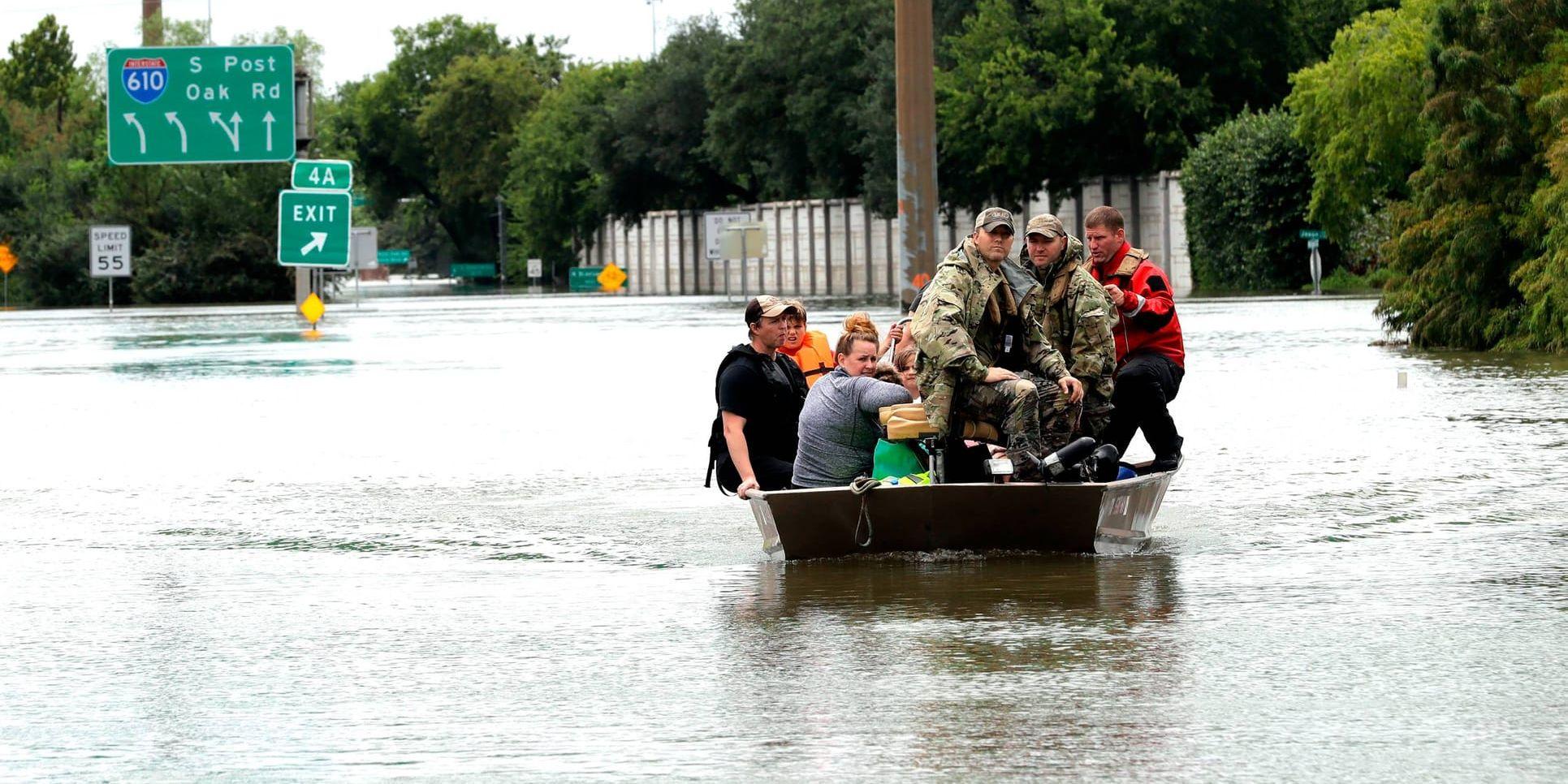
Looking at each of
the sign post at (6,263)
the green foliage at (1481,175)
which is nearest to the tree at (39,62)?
the sign post at (6,263)

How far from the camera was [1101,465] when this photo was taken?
11.0 metres

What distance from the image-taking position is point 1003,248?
10711mm

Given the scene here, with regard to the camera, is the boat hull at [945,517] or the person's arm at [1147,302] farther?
the person's arm at [1147,302]

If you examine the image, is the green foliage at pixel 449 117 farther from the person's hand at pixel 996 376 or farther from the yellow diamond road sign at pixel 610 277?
the person's hand at pixel 996 376

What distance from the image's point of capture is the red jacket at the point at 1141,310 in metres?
12.0

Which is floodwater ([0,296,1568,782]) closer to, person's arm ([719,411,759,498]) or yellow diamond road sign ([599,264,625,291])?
person's arm ([719,411,759,498])

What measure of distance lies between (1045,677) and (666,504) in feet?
20.1

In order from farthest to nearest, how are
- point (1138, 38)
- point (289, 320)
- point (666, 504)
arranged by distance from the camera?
point (1138, 38)
point (289, 320)
point (666, 504)

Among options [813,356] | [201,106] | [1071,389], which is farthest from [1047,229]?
[201,106]

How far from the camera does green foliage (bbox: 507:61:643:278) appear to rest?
365 feet

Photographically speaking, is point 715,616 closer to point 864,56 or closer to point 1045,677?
point 1045,677

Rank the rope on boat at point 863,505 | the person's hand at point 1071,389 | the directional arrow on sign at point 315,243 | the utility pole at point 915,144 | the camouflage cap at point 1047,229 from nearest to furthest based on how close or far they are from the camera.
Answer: the rope on boat at point 863,505
the person's hand at point 1071,389
the camouflage cap at point 1047,229
the utility pole at point 915,144
the directional arrow on sign at point 315,243

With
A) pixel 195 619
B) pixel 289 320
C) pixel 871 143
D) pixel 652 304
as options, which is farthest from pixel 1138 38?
pixel 195 619

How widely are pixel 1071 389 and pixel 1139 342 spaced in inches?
59.2
